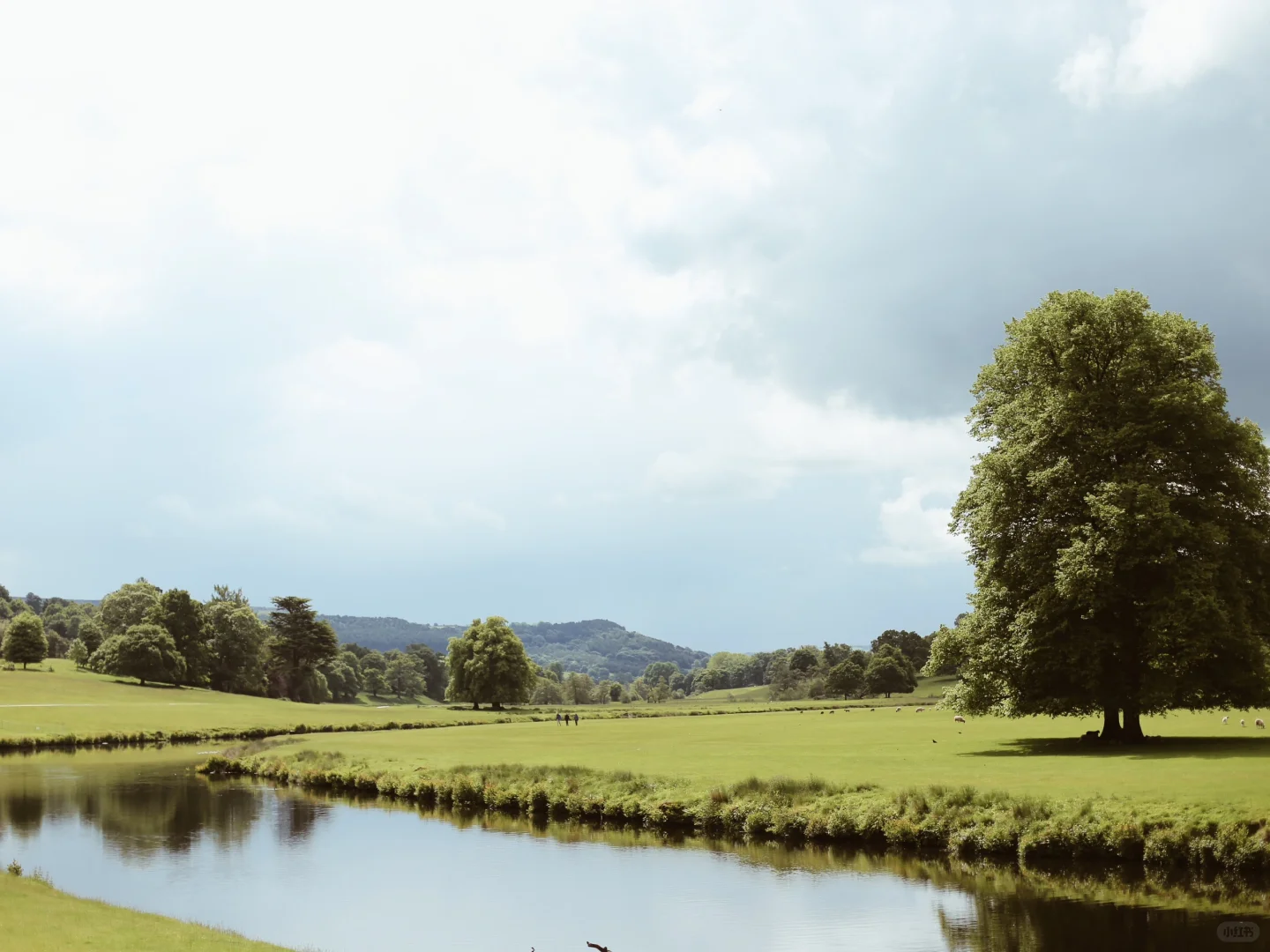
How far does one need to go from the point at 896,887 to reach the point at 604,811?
46.4 feet

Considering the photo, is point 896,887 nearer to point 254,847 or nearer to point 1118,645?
point 1118,645

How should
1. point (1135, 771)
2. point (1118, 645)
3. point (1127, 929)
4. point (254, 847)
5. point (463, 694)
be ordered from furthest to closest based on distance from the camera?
point (463, 694), point (1118, 645), point (254, 847), point (1135, 771), point (1127, 929)

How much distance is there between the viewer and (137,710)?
288ft

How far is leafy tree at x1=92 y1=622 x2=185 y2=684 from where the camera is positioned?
12056cm

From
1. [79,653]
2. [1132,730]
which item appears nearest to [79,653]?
[79,653]

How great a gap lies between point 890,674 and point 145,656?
11040 centimetres

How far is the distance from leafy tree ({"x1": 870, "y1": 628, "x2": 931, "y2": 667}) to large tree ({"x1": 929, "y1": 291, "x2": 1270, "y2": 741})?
491ft

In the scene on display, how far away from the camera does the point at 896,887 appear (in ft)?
80.7

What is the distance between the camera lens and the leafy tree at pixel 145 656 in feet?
396

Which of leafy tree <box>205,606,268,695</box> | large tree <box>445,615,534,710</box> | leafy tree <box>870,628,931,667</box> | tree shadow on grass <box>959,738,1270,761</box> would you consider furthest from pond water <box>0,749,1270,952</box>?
leafy tree <box>870,628,931,667</box>

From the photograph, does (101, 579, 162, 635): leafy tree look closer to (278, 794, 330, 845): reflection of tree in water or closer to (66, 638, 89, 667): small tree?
(66, 638, 89, 667): small tree

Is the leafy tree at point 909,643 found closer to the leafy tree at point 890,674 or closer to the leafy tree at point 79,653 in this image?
the leafy tree at point 890,674

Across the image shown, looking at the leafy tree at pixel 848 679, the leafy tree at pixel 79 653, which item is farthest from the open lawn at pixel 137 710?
the leafy tree at pixel 848 679

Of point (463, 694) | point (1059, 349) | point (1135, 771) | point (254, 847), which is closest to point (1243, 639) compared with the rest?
point (1135, 771)
